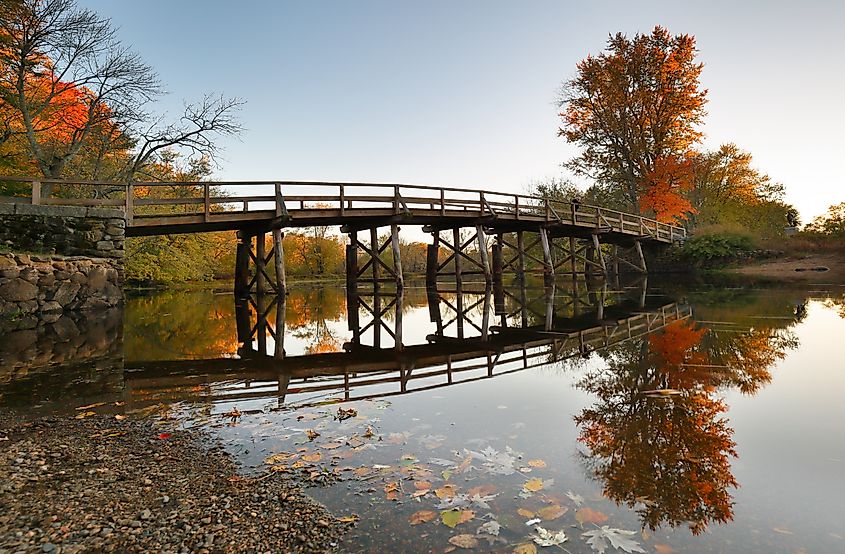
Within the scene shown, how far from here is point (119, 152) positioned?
66.0 ft

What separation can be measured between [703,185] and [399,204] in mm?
34454

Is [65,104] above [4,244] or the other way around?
above

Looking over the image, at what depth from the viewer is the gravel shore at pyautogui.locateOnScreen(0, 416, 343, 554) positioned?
196cm

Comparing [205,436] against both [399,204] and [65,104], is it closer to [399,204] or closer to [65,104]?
[399,204]

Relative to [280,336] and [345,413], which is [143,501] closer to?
[345,413]

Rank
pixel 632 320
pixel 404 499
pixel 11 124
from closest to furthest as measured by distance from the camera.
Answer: pixel 404 499
pixel 632 320
pixel 11 124

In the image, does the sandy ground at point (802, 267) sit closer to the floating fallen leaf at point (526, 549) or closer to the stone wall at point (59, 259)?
the floating fallen leaf at point (526, 549)

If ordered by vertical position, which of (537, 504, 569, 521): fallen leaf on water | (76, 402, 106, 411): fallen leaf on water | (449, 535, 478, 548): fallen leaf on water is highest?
(537, 504, 569, 521): fallen leaf on water

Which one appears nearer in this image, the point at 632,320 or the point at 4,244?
the point at 632,320

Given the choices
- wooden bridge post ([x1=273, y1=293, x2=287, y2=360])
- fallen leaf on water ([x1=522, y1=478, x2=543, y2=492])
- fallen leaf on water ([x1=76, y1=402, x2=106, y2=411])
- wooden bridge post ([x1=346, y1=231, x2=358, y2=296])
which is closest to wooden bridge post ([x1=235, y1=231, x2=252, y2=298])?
wooden bridge post ([x1=346, y1=231, x2=358, y2=296])

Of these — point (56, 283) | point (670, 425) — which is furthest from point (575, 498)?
point (56, 283)

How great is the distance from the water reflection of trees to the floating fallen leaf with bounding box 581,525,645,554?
0.17 metres

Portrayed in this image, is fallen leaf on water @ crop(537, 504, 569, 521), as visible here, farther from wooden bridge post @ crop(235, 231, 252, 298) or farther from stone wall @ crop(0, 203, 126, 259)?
wooden bridge post @ crop(235, 231, 252, 298)

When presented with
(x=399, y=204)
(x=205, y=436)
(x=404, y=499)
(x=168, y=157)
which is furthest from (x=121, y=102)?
(x=404, y=499)
